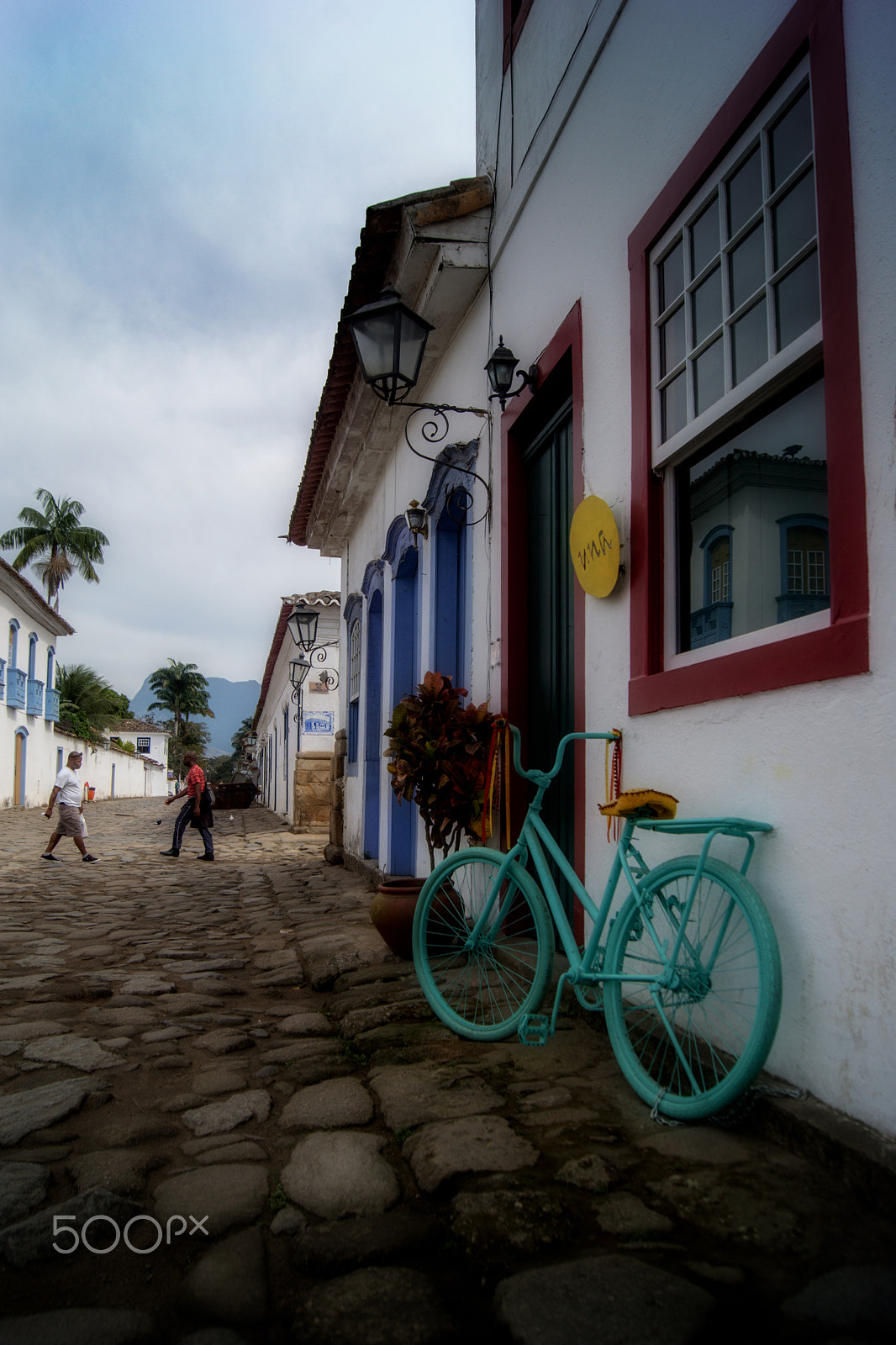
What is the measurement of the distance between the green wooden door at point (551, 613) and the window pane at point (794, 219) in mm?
1901

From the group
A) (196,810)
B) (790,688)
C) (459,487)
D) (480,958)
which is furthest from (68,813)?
(790,688)

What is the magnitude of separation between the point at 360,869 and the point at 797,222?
25.6 ft

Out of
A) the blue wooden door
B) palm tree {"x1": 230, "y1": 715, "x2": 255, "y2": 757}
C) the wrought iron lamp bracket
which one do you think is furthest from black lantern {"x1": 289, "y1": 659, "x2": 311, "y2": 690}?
palm tree {"x1": 230, "y1": 715, "x2": 255, "y2": 757}

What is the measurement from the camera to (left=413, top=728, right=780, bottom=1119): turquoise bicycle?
2.34 meters

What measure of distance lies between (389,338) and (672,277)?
2.49 m

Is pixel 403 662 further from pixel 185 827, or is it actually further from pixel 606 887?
pixel 185 827

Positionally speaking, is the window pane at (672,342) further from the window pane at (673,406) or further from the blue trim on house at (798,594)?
the blue trim on house at (798,594)

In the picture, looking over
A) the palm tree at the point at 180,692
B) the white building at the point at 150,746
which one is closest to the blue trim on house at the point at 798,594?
the white building at the point at 150,746

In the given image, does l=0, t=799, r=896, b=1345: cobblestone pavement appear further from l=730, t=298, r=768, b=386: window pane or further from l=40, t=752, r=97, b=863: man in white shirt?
l=40, t=752, r=97, b=863: man in white shirt

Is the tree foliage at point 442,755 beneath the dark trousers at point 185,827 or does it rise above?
above

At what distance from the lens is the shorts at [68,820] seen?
12438 millimetres

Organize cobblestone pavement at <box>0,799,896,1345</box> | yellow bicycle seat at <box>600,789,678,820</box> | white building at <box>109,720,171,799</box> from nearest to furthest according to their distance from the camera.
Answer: cobblestone pavement at <box>0,799,896,1345</box>, yellow bicycle seat at <box>600,789,678,820</box>, white building at <box>109,720,171,799</box>

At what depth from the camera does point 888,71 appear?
2.19 metres

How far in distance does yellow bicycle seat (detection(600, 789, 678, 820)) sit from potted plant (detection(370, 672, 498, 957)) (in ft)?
6.11
